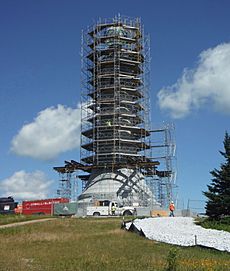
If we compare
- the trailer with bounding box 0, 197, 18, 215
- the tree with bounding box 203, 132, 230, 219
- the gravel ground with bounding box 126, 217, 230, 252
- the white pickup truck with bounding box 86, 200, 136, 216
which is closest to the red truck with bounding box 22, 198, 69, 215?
the trailer with bounding box 0, 197, 18, 215

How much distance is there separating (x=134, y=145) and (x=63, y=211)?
2168 centimetres

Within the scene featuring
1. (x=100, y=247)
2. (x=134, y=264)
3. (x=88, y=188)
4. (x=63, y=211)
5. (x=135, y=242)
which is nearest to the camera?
(x=134, y=264)

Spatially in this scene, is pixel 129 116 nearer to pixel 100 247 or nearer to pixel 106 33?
pixel 106 33

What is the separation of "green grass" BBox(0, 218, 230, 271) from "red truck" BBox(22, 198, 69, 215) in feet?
130

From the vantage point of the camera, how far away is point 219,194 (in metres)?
39.7

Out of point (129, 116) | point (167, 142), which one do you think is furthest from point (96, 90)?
point (167, 142)

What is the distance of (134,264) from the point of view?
18.8 meters

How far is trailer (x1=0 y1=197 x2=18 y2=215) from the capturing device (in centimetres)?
6562

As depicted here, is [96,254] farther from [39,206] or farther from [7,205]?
[39,206]

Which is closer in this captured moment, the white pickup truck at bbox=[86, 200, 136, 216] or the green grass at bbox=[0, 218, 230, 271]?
the green grass at bbox=[0, 218, 230, 271]

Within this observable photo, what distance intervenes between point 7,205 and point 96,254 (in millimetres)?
46595

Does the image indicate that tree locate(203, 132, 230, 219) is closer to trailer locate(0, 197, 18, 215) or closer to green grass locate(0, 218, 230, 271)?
green grass locate(0, 218, 230, 271)

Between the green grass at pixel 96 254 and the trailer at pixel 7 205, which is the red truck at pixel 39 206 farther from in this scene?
the green grass at pixel 96 254

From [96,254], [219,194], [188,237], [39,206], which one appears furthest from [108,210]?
[96,254]
